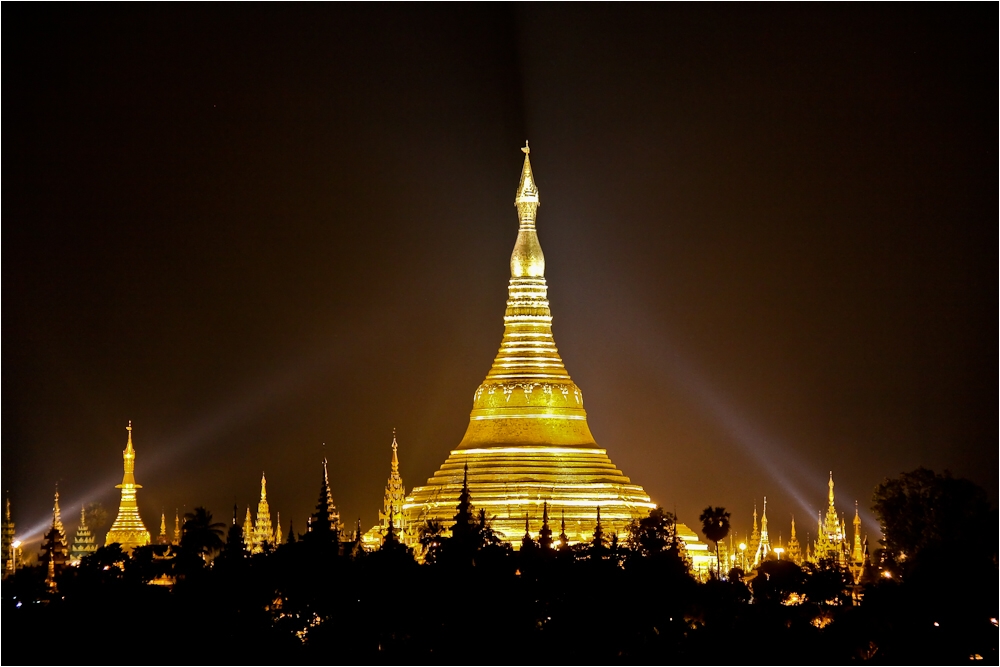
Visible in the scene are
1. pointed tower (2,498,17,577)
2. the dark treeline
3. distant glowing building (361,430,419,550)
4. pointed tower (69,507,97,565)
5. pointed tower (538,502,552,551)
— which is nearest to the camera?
the dark treeline

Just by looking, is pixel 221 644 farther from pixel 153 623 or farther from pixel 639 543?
pixel 639 543

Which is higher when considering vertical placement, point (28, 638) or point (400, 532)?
point (400, 532)

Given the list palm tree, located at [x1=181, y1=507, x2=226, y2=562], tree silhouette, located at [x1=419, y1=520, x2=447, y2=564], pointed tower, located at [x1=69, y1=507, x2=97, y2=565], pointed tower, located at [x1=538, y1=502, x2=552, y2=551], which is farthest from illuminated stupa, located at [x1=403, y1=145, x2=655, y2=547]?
pointed tower, located at [x1=69, y1=507, x2=97, y2=565]

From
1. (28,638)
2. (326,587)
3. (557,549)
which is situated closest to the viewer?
(28,638)

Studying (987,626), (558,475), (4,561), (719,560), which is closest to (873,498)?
(719,560)

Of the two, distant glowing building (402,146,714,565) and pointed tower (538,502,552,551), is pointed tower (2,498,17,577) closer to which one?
distant glowing building (402,146,714,565)

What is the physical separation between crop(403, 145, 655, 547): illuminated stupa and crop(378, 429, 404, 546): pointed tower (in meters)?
0.21

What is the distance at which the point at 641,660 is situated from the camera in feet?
144

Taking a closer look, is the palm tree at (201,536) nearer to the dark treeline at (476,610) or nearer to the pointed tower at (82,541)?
the dark treeline at (476,610)

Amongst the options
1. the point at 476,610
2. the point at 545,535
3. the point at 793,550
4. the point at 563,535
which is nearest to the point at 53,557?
the point at 545,535

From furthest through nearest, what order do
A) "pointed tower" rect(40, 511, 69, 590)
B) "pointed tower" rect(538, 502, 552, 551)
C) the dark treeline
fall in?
1. "pointed tower" rect(538, 502, 552, 551)
2. "pointed tower" rect(40, 511, 69, 590)
3. the dark treeline

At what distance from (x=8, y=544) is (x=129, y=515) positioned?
1100 centimetres

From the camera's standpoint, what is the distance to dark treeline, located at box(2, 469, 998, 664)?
4347 cm

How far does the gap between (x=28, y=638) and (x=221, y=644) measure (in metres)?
3.04
